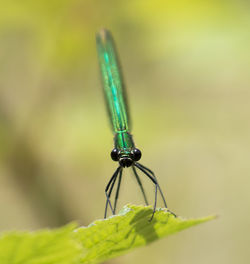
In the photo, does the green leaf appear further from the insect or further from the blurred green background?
the blurred green background

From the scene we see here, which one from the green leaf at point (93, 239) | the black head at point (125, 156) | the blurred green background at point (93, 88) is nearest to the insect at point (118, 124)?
the black head at point (125, 156)

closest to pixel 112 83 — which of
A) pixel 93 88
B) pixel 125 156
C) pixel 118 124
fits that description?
pixel 118 124

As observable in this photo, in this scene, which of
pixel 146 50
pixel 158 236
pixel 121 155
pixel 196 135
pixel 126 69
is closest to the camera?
pixel 158 236

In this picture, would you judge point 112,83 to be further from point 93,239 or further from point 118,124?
point 93,239

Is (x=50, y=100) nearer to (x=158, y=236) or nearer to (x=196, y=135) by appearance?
(x=196, y=135)

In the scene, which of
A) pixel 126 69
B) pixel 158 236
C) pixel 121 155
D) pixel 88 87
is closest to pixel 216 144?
pixel 126 69

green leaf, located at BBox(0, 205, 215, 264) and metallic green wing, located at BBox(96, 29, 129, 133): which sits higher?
metallic green wing, located at BBox(96, 29, 129, 133)

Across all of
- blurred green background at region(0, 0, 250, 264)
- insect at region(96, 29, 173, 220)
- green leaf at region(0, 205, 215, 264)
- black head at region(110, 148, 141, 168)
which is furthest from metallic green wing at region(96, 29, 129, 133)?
green leaf at region(0, 205, 215, 264)
